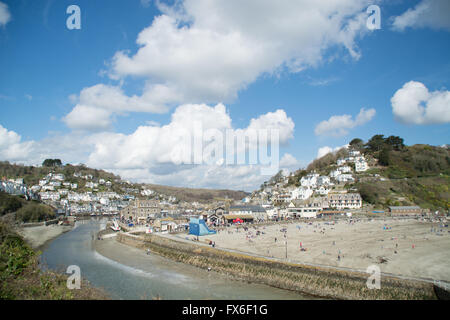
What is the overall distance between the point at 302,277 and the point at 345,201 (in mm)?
58453

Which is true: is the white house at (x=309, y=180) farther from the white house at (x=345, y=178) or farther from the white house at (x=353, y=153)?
the white house at (x=353, y=153)

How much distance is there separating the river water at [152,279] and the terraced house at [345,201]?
180 ft

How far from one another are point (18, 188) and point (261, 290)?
11786cm

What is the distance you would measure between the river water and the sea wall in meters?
1.01

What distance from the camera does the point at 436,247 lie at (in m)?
26.9

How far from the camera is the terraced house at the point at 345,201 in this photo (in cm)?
7050

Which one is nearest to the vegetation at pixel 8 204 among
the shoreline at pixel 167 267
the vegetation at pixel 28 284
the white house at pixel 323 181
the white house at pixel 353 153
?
the shoreline at pixel 167 267

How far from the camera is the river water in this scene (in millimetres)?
18784

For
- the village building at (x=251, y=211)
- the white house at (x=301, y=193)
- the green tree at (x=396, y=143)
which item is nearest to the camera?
the village building at (x=251, y=211)

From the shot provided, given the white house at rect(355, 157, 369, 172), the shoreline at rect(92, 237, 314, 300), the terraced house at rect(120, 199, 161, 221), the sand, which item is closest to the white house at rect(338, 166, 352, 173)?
the white house at rect(355, 157, 369, 172)

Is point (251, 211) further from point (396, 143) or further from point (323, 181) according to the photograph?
point (396, 143)
